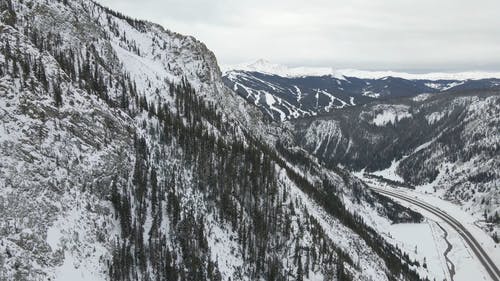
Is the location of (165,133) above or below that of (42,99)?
below

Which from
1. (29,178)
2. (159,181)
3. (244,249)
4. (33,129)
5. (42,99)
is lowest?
(244,249)

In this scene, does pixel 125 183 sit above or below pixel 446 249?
above

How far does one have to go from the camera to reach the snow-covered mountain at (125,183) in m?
47.8

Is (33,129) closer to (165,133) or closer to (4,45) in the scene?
(4,45)

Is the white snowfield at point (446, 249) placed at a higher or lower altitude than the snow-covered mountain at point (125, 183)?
lower

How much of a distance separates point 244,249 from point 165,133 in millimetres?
26828

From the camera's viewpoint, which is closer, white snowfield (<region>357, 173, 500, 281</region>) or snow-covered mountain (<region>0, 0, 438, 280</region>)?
snow-covered mountain (<region>0, 0, 438, 280</region>)

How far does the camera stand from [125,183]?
201ft

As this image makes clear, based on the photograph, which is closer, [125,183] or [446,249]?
[125,183]

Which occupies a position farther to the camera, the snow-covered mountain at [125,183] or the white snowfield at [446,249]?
the white snowfield at [446,249]

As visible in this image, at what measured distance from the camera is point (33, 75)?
Result: 182 feet

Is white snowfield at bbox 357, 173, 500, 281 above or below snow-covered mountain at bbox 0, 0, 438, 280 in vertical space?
below

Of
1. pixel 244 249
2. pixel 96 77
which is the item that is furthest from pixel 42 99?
pixel 244 249

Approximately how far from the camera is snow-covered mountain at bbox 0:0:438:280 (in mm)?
47781
